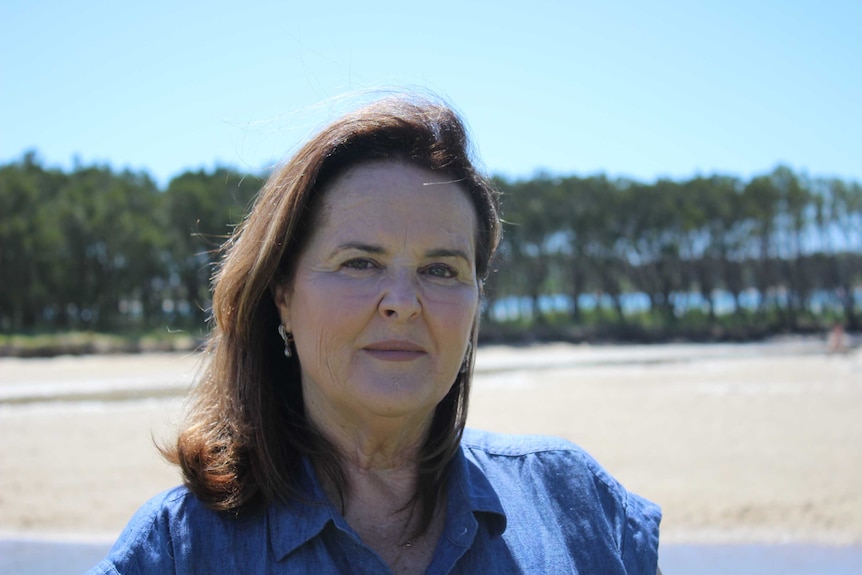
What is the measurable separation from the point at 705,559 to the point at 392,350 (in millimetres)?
6912

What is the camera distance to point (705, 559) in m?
7.42

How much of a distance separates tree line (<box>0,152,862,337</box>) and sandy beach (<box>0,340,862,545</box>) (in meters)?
20.4

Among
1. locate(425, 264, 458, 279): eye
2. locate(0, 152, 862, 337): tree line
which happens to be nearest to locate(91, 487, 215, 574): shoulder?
→ locate(425, 264, 458, 279): eye

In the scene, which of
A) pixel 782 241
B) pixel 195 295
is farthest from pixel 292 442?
pixel 782 241

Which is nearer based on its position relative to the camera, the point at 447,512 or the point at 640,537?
the point at 447,512

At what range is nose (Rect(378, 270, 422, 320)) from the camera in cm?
164

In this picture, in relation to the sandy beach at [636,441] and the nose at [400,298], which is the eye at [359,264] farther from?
the sandy beach at [636,441]

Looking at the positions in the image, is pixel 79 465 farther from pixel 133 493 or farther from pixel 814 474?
pixel 814 474

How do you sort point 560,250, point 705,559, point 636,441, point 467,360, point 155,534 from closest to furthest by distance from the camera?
point 155,534 < point 467,360 < point 705,559 < point 636,441 < point 560,250

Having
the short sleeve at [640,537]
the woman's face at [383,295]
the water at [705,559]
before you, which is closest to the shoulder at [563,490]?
the short sleeve at [640,537]

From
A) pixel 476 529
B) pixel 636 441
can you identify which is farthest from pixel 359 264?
pixel 636 441

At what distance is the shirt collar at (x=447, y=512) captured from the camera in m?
1.54

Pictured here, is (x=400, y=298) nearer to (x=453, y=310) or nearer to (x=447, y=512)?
(x=453, y=310)

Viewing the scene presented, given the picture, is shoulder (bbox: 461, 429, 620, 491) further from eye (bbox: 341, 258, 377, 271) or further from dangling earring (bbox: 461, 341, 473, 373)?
eye (bbox: 341, 258, 377, 271)
